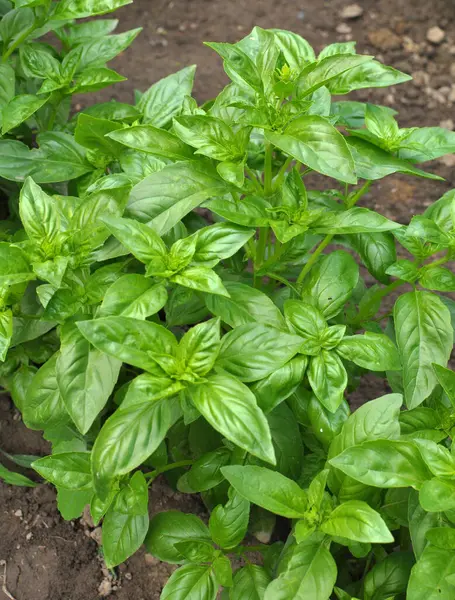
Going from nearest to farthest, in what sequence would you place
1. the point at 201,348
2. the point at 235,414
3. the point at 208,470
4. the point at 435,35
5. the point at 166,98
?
the point at 235,414 → the point at 201,348 → the point at 208,470 → the point at 166,98 → the point at 435,35

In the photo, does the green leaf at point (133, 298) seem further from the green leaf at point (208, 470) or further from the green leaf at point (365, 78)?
the green leaf at point (365, 78)

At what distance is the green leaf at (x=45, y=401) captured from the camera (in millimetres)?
1722

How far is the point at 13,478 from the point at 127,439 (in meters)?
0.78

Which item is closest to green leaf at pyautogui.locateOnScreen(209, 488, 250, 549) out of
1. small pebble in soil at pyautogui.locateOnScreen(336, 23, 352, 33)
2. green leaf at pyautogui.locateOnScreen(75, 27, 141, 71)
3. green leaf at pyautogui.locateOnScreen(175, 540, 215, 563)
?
green leaf at pyautogui.locateOnScreen(175, 540, 215, 563)

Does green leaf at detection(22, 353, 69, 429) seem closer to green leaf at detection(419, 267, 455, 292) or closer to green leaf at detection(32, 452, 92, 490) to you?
green leaf at detection(32, 452, 92, 490)

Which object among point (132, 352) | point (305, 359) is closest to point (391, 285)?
point (305, 359)

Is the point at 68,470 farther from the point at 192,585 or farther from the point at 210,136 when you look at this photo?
the point at 210,136

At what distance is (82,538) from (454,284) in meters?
1.31

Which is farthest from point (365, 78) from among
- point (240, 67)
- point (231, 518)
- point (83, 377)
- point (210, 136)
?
point (231, 518)

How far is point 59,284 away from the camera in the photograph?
1.49 m

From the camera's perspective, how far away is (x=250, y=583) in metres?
1.68

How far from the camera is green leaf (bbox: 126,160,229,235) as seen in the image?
1601mm

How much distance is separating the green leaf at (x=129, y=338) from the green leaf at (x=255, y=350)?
13cm

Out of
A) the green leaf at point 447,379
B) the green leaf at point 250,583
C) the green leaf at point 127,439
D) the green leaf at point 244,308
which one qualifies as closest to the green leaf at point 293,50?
the green leaf at point 244,308
